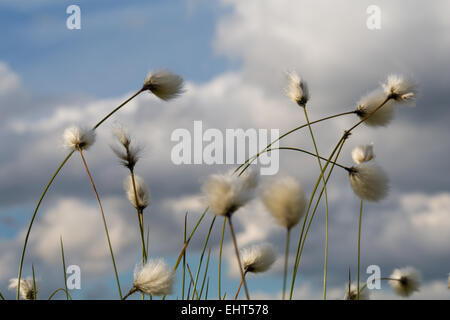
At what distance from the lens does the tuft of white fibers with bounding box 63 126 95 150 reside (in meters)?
2.16

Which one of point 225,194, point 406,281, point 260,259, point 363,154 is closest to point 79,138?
point 260,259

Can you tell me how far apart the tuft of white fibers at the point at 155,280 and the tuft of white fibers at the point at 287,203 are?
0.41 meters

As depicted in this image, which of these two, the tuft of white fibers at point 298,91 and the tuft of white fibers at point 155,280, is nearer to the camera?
the tuft of white fibers at point 155,280

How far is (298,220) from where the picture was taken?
1230 millimetres

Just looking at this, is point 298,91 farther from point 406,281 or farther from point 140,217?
point 406,281

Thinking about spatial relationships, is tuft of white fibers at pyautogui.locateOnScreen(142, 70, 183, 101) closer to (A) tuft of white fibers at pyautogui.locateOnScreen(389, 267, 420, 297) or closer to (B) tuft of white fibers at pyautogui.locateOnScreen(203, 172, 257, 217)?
(B) tuft of white fibers at pyautogui.locateOnScreen(203, 172, 257, 217)

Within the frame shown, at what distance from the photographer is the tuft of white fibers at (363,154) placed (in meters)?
2.46

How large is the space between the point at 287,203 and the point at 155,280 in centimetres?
48

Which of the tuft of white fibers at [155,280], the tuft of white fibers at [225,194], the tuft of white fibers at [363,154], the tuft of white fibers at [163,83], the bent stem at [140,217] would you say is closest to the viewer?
the tuft of white fibers at [225,194]

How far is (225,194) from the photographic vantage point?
1202 millimetres

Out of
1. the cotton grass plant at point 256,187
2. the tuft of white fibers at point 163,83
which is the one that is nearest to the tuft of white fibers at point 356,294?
the cotton grass plant at point 256,187

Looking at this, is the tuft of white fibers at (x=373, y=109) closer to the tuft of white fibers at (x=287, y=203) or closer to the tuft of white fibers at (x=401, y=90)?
the tuft of white fibers at (x=401, y=90)
